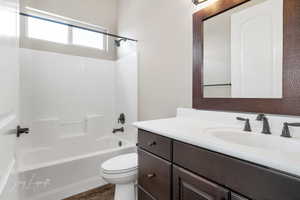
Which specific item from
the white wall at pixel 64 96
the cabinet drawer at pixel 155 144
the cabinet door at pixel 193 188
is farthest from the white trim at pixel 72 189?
the cabinet door at pixel 193 188

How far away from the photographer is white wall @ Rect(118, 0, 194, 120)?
1.66 metres

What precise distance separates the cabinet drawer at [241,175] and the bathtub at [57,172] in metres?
1.37

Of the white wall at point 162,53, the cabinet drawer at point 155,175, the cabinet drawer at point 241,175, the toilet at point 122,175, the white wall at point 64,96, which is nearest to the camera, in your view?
the cabinet drawer at point 241,175

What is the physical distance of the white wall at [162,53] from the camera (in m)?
1.66

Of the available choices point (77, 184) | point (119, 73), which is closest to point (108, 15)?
point (119, 73)

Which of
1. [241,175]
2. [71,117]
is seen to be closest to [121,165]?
[241,175]

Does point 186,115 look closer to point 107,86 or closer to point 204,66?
point 204,66

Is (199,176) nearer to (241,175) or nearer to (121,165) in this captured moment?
(241,175)

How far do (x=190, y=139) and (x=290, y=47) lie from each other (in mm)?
828

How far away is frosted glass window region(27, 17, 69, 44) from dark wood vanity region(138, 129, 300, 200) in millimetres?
2134

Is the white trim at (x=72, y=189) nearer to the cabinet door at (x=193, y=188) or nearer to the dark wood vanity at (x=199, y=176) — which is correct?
the dark wood vanity at (x=199, y=176)

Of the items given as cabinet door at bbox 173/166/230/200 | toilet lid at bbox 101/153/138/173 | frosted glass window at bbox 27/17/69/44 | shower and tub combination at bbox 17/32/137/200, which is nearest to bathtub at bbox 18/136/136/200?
shower and tub combination at bbox 17/32/137/200

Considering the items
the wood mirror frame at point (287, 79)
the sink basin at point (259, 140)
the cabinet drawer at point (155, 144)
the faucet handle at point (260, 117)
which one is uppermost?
the wood mirror frame at point (287, 79)

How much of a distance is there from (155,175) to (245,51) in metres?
1.11
